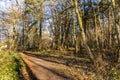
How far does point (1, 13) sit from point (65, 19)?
1219 centimetres

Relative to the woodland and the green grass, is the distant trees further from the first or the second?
the green grass

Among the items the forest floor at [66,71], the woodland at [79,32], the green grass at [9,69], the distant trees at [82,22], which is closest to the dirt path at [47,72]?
the forest floor at [66,71]

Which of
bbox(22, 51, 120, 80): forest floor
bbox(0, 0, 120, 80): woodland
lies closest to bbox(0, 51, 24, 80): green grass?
bbox(22, 51, 120, 80): forest floor

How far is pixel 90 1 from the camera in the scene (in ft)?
99.9

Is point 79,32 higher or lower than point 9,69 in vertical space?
higher

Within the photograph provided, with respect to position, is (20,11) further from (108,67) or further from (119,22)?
(108,67)

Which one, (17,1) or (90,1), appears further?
(17,1)

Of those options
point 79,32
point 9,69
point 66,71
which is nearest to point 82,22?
point 79,32

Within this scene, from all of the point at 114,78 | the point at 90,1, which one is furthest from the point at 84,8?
the point at 114,78


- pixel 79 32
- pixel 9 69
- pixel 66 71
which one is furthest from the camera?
pixel 79 32

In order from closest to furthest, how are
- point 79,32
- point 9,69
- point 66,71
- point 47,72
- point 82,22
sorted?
point 9,69, point 66,71, point 47,72, point 82,22, point 79,32

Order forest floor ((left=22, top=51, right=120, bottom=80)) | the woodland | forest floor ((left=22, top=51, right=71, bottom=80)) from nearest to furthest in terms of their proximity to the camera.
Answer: forest floor ((left=22, top=51, right=120, bottom=80)), forest floor ((left=22, top=51, right=71, bottom=80)), the woodland

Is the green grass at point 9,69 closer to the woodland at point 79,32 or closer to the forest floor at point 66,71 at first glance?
the forest floor at point 66,71

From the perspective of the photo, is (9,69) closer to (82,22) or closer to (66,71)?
(66,71)
